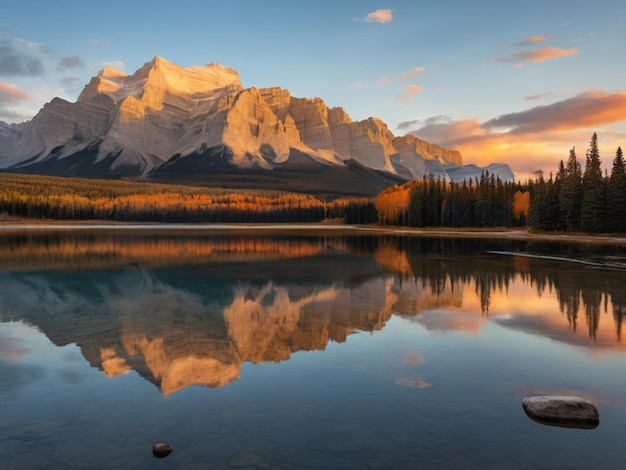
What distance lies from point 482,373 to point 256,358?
24.8 feet

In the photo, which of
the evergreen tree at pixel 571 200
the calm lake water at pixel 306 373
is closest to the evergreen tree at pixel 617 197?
the evergreen tree at pixel 571 200

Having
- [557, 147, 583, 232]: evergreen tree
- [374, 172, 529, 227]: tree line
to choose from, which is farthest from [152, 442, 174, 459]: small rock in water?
[374, 172, 529, 227]: tree line

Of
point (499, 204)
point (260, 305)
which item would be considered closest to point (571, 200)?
point (499, 204)

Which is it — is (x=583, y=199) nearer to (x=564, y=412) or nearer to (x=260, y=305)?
(x=260, y=305)

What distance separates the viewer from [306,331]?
71.0 feet

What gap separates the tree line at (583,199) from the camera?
3403 inches

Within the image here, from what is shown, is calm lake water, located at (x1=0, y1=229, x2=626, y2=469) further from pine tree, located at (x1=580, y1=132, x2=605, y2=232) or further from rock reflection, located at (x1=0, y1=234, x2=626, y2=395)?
pine tree, located at (x1=580, y1=132, x2=605, y2=232)

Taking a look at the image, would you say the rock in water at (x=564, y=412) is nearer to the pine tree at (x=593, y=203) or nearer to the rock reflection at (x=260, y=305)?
the rock reflection at (x=260, y=305)

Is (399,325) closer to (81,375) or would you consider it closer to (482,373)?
(482,373)

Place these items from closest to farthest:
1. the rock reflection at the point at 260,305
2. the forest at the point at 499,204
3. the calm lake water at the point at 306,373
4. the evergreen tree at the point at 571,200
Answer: the calm lake water at the point at 306,373, the rock reflection at the point at 260,305, the forest at the point at 499,204, the evergreen tree at the point at 571,200

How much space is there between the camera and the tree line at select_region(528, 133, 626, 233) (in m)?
86.4

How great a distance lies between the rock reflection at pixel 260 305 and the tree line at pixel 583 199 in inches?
1854

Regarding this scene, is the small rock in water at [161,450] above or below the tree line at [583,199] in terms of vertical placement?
below

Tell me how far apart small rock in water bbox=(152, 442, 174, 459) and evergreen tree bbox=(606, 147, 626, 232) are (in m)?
91.9
